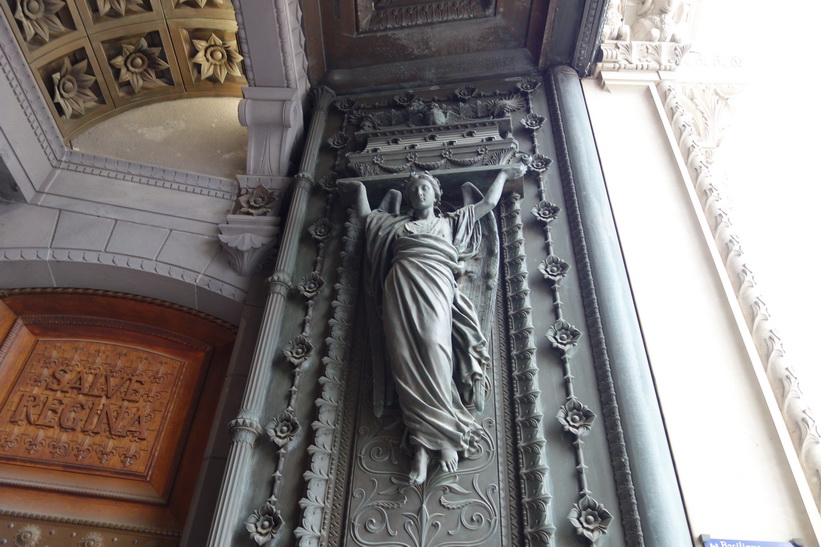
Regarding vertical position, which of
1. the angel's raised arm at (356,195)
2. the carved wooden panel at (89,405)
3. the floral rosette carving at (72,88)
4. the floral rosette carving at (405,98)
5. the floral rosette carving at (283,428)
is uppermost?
the floral rosette carving at (405,98)

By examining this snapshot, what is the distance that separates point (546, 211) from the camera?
4355 mm

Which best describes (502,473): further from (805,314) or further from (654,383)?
(805,314)

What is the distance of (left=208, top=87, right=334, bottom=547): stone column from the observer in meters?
3.20

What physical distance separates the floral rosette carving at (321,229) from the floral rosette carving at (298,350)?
89 centimetres

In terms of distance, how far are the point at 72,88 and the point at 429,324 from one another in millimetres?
4115

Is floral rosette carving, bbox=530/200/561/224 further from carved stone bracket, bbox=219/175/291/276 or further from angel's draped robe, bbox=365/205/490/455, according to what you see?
carved stone bracket, bbox=219/175/291/276

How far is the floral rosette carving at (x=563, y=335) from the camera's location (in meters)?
3.61

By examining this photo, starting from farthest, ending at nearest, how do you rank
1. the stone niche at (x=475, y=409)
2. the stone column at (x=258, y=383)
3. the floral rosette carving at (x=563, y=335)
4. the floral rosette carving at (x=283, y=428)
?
the floral rosette carving at (x=563, y=335) < the floral rosette carving at (x=283, y=428) < the stone column at (x=258, y=383) < the stone niche at (x=475, y=409)

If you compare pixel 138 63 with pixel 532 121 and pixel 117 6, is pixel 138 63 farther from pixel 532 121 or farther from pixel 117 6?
pixel 532 121

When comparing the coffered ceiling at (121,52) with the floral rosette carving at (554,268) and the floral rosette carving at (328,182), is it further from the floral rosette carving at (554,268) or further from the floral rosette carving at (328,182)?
the floral rosette carving at (554,268)

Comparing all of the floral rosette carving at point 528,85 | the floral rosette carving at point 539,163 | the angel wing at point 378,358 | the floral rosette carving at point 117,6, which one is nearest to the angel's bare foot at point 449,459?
the angel wing at point 378,358

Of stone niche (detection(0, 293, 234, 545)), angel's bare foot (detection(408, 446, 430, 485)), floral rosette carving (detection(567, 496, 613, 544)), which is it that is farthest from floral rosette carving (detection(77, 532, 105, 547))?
floral rosette carving (detection(567, 496, 613, 544))

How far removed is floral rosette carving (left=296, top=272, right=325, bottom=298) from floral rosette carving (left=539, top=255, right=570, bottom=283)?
5.01ft

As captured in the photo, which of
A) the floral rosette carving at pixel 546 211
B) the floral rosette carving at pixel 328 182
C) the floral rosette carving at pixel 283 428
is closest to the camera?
the floral rosette carving at pixel 283 428
